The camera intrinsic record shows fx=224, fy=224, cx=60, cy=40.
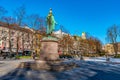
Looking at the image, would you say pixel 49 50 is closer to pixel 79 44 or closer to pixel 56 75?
pixel 56 75

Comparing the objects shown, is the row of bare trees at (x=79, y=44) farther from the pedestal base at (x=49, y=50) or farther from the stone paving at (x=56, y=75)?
the stone paving at (x=56, y=75)

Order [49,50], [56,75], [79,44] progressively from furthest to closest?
[79,44] < [49,50] < [56,75]

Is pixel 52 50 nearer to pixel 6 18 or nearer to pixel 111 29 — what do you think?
pixel 6 18

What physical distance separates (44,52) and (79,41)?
81.6 meters

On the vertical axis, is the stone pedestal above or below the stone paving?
above

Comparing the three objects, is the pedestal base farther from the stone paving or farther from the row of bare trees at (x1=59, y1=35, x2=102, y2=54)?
the row of bare trees at (x1=59, y1=35, x2=102, y2=54)

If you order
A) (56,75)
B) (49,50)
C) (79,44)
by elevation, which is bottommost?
(56,75)

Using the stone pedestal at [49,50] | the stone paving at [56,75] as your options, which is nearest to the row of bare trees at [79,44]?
the stone pedestal at [49,50]

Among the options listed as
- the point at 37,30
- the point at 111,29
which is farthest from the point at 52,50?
the point at 111,29

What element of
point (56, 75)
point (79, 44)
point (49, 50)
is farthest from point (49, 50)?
point (79, 44)

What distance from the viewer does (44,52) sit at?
86.9 feet

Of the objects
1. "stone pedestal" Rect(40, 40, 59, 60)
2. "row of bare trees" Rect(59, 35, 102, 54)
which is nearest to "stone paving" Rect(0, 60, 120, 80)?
"stone pedestal" Rect(40, 40, 59, 60)

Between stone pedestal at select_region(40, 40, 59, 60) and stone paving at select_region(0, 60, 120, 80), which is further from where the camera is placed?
stone pedestal at select_region(40, 40, 59, 60)

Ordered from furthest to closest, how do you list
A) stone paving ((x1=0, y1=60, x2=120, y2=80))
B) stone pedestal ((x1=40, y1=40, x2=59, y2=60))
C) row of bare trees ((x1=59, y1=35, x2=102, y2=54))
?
row of bare trees ((x1=59, y1=35, x2=102, y2=54)), stone pedestal ((x1=40, y1=40, x2=59, y2=60)), stone paving ((x1=0, y1=60, x2=120, y2=80))
